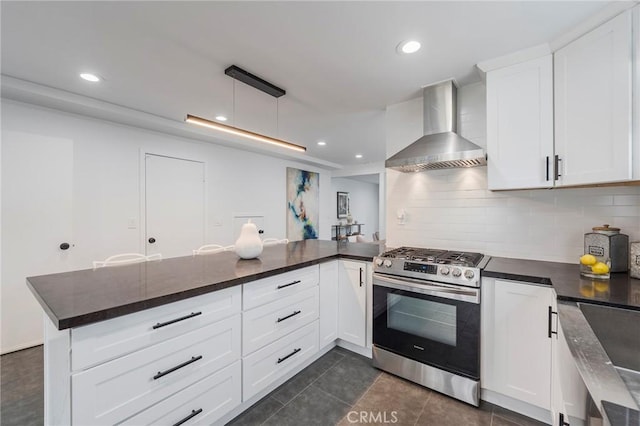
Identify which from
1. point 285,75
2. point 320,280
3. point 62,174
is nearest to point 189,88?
point 285,75

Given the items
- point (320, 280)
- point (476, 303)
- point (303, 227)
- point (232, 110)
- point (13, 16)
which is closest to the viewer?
point (13, 16)

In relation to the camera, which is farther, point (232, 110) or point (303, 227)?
point (303, 227)

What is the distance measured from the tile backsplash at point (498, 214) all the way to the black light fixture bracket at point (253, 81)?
4.74ft

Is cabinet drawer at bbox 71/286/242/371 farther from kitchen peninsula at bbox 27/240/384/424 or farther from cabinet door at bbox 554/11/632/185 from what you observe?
cabinet door at bbox 554/11/632/185

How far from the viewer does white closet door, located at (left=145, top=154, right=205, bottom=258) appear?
3.52 m

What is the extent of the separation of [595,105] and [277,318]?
2.42 metres

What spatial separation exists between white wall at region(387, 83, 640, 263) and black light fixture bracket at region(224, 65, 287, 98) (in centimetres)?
126

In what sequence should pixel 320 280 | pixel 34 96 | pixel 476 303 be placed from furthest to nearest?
pixel 34 96 → pixel 320 280 → pixel 476 303

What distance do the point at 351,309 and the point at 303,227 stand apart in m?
3.68

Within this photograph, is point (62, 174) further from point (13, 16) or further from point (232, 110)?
point (232, 110)

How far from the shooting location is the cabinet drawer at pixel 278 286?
5.50 ft

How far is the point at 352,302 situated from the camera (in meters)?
2.40

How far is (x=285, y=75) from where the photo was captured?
2.29 meters

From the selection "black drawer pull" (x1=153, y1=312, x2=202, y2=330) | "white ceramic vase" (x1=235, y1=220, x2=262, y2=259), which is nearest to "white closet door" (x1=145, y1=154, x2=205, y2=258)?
"white ceramic vase" (x1=235, y1=220, x2=262, y2=259)
